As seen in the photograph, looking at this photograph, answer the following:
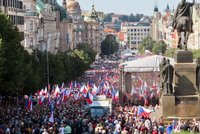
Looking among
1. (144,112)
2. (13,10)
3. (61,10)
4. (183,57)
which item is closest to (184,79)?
(183,57)

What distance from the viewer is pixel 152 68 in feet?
239

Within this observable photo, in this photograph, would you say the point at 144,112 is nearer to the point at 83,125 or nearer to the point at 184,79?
the point at 83,125

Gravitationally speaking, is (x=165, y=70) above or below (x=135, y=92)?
above

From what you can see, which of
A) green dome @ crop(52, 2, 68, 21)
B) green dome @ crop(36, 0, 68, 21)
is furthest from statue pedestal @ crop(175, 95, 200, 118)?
green dome @ crop(52, 2, 68, 21)

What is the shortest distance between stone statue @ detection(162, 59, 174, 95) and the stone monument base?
0.40 metres

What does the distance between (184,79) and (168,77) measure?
0.93 meters

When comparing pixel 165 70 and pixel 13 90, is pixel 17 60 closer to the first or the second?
pixel 13 90

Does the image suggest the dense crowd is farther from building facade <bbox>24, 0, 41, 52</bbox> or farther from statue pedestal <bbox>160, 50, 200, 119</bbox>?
building facade <bbox>24, 0, 41, 52</bbox>

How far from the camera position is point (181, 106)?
112ft

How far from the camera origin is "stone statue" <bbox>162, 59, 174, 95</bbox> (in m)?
34.0

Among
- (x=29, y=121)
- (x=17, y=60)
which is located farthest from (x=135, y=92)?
(x=29, y=121)

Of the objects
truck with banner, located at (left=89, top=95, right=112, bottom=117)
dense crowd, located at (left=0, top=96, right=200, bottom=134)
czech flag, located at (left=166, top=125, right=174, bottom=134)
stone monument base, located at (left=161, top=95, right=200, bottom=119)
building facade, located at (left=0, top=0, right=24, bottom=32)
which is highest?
building facade, located at (left=0, top=0, right=24, bottom=32)

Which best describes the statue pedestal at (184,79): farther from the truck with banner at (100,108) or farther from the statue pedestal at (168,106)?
the truck with banner at (100,108)

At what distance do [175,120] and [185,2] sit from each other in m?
6.71
